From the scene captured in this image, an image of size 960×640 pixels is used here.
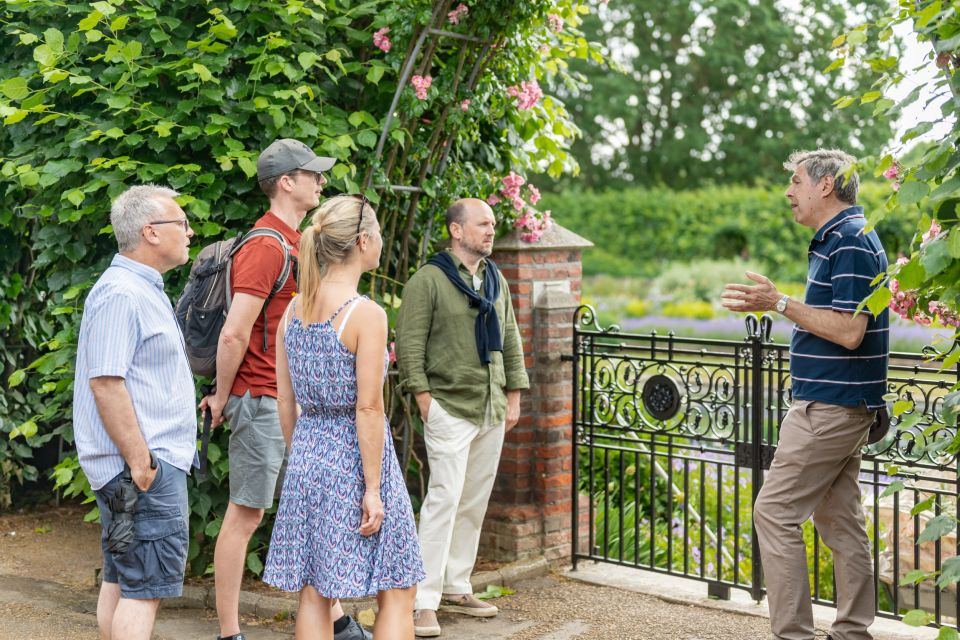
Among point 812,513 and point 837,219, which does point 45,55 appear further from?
point 812,513

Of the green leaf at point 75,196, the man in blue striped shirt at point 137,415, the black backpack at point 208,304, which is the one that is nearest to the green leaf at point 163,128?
the green leaf at point 75,196

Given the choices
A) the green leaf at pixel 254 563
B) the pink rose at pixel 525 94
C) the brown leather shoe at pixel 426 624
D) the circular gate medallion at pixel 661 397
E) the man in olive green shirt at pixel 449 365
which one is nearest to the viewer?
the brown leather shoe at pixel 426 624

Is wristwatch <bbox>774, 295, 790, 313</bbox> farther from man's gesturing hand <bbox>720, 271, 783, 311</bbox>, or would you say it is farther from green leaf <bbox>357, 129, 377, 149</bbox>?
green leaf <bbox>357, 129, 377, 149</bbox>

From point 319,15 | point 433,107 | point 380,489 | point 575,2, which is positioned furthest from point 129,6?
point 380,489

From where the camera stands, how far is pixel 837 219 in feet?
13.7

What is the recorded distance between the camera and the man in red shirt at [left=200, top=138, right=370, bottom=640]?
433cm

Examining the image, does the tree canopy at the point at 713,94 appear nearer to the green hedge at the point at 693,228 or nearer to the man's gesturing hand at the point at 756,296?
the green hedge at the point at 693,228

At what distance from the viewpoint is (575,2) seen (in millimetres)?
6203

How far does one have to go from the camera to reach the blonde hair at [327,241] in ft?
11.7

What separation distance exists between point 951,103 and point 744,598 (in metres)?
3.72

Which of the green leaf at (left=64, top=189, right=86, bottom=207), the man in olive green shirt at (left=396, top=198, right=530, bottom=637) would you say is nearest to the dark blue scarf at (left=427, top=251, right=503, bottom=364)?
the man in olive green shirt at (left=396, top=198, right=530, bottom=637)

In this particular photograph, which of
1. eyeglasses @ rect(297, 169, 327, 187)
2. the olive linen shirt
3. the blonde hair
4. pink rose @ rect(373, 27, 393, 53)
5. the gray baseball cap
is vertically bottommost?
the olive linen shirt

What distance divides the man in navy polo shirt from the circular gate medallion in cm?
135

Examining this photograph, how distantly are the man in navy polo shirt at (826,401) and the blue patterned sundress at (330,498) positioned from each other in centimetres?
154
